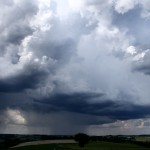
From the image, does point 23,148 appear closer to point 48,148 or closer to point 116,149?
point 48,148

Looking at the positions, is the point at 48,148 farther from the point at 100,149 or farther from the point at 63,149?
the point at 100,149

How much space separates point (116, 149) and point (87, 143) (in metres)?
45.7

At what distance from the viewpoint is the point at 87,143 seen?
19950 cm

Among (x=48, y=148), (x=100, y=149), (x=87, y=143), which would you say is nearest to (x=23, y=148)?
(x=48, y=148)

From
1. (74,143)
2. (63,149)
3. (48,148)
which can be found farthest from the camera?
(74,143)

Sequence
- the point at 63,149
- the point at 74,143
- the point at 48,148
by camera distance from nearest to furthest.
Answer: the point at 63,149 < the point at 48,148 < the point at 74,143

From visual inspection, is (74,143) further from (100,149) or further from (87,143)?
(100,149)

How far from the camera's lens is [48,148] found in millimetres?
164500

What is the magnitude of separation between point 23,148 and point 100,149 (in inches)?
1370

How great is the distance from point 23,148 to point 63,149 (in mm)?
19736

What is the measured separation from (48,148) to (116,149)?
31869 mm

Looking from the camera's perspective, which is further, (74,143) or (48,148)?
(74,143)

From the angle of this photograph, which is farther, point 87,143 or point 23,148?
point 87,143

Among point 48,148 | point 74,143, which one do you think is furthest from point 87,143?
point 48,148
